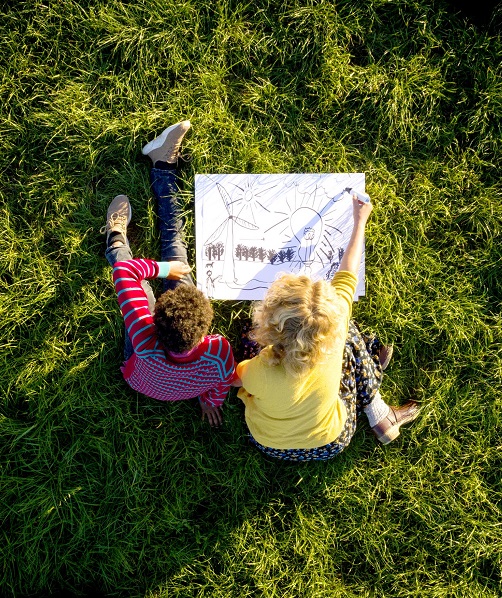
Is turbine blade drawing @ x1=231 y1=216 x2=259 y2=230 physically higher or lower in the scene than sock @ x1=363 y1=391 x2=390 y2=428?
higher

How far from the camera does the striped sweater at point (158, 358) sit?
227 cm

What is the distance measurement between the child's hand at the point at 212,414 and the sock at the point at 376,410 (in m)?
0.82

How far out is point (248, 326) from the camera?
9.13 feet

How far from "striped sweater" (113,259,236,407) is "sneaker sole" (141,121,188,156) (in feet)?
2.23

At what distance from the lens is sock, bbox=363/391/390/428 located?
2763mm

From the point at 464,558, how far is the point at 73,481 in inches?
90.6

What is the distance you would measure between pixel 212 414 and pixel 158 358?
26.3 inches

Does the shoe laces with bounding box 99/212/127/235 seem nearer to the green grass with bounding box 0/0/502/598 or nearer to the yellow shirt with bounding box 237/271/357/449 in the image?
the green grass with bounding box 0/0/502/598

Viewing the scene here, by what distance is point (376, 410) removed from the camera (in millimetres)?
2770

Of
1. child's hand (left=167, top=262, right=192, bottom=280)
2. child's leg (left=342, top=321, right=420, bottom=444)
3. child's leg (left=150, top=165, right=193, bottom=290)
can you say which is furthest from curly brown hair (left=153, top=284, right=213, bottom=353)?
child's leg (left=342, top=321, right=420, bottom=444)

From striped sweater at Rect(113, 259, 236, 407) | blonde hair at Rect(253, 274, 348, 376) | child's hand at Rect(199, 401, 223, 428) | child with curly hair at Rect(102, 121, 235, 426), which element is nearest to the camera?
blonde hair at Rect(253, 274, 348, 376)

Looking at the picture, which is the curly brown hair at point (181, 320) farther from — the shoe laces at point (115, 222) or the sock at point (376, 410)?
the sock at point (376, 410)

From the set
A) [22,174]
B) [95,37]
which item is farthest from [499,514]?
[95,37]

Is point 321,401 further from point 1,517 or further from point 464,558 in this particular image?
point 1,517
